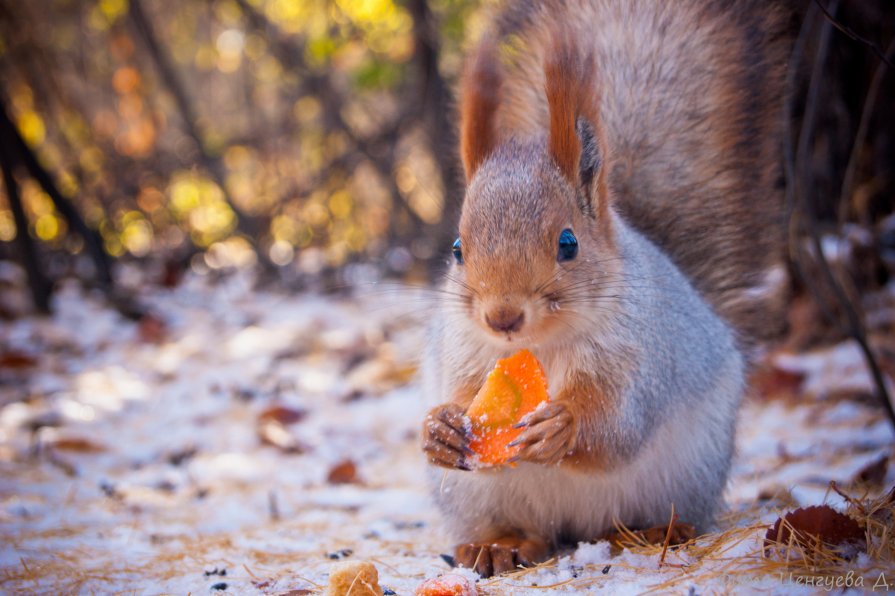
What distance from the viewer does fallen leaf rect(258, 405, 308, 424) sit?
9.26ft

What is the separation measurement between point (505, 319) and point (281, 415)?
1754mm

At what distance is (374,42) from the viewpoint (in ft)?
13.4

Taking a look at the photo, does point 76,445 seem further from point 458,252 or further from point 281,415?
point 458,252

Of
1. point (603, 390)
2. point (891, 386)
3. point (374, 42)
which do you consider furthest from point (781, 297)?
point (374, 42)

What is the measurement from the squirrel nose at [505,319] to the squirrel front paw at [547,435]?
0.16m

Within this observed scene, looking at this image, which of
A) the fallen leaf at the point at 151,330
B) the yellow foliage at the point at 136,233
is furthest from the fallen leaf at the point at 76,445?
the yellow foliage at the point at 136,233

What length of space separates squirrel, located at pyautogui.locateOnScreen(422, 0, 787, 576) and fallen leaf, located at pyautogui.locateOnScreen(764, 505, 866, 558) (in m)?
0.28

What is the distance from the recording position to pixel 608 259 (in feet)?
4.72

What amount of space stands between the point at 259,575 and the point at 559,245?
80cm

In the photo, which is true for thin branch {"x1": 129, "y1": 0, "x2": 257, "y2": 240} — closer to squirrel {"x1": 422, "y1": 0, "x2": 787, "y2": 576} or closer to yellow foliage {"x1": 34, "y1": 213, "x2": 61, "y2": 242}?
yellow foliage {"x1": 34, "y1": 213, "x2": 61, "y2": 242}

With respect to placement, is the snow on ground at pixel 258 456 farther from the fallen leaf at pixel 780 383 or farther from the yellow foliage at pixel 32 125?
the yellow foliage at pixel 32 125

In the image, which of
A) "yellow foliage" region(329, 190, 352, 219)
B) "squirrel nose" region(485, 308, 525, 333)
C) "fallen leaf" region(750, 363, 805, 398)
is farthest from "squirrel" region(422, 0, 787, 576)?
"yellow foliage" region(329, 190, 352, 219)

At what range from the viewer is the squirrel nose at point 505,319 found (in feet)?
4.17

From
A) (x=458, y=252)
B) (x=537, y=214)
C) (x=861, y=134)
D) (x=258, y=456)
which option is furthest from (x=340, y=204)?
(x=537, y=214)
